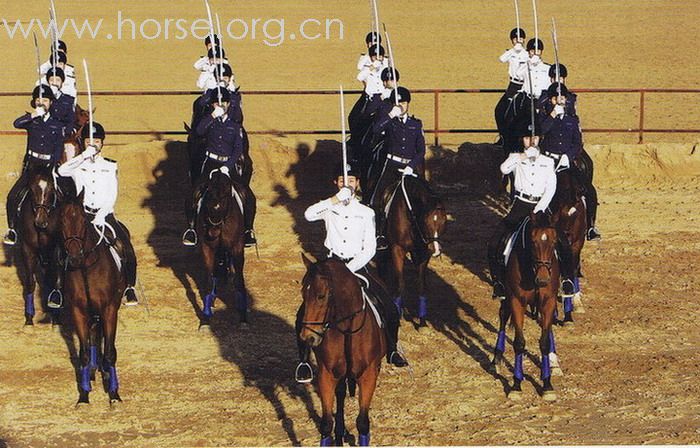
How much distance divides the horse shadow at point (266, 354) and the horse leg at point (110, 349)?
1550 mm

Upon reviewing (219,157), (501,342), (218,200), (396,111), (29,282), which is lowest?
(501,342)

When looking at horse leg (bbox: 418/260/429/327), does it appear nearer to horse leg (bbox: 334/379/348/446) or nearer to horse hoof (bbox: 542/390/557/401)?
horse hoof (bbox: 542/390/557/401)

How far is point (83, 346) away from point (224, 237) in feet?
10.8

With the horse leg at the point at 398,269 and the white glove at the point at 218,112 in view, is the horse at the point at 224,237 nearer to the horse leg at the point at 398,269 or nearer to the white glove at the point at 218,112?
the white glove at the point at 218,112

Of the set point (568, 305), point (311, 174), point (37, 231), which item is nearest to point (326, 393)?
point (568, 305)

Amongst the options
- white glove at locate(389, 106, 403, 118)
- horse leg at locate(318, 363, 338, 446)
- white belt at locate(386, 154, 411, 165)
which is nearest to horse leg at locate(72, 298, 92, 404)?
horse leg at locate(318, 363, 338, 446)

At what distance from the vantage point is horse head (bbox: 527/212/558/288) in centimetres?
1564

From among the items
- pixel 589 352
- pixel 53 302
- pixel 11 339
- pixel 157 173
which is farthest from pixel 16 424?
pixel 157 173

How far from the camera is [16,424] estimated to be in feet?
52.4

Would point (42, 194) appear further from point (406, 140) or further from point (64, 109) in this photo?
point (406, 140)

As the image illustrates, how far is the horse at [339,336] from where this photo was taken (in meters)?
12.9

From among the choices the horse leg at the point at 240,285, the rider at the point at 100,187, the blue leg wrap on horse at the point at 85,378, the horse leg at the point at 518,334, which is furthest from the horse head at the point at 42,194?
the horse leg at the point at 518,334

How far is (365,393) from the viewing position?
554 inches

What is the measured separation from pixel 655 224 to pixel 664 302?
400cm
